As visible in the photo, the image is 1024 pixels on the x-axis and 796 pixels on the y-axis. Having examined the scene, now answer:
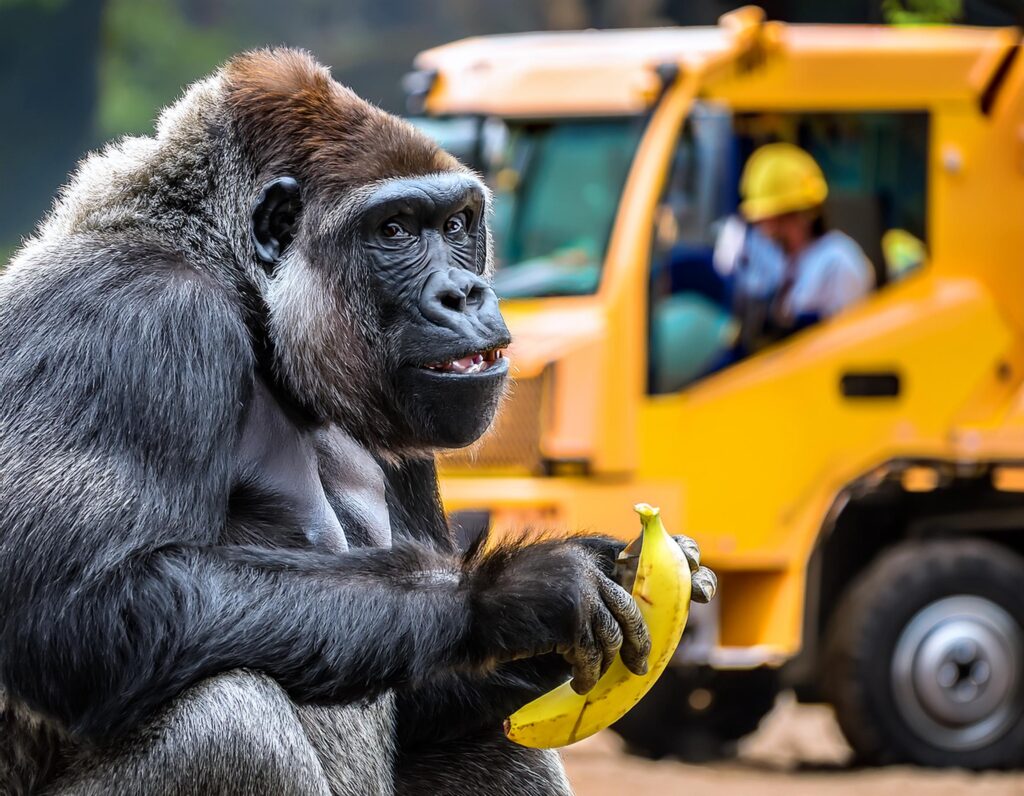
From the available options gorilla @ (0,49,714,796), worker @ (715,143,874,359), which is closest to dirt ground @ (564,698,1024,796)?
worker @ (715,143,874,359)

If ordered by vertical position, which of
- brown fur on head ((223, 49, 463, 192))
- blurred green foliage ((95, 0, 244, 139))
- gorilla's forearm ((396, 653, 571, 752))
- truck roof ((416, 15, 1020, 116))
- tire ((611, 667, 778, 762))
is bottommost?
tire ((611, 667, 778, 762))

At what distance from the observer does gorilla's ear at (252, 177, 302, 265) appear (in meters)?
3.38

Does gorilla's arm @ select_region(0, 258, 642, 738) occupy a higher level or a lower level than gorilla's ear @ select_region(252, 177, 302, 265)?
lower

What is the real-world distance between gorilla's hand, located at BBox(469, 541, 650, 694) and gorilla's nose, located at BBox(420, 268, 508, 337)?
51 centimetres

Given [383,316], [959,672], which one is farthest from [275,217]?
[959,672]

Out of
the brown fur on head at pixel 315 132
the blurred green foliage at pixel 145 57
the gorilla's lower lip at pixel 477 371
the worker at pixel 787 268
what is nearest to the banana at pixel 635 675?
the gorilla's lower lip at pixel 477 371

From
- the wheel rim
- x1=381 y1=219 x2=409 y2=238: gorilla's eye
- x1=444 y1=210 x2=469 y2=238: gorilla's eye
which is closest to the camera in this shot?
x1=381 y1=219 x2=409 y2=238: gorilla's eye

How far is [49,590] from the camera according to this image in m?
2.88

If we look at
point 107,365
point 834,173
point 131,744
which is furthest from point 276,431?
point 834,173

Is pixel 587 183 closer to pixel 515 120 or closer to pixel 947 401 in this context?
pixel 515 120

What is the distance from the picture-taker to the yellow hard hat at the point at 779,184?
25.4ft

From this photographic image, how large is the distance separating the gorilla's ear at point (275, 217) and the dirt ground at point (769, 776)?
14.3 ft

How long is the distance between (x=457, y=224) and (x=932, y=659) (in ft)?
16.7

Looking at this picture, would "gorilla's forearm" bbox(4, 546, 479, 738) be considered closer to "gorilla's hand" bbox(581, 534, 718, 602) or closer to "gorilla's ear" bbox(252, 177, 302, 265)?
"gorilla's hand" bbox(581, 534, 718, 602)
